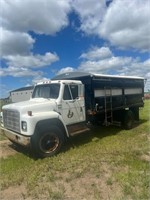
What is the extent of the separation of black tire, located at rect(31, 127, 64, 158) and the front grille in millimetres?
782

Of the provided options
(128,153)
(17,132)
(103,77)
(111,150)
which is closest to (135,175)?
(128,153)

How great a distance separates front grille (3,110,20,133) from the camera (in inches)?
278

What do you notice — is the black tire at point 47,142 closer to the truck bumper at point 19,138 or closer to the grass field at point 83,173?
the truck bumper at point 19,138

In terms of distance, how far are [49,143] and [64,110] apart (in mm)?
1338

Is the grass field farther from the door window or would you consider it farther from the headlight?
the door window

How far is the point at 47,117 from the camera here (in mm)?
6984

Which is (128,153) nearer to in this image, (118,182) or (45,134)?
(118,182)

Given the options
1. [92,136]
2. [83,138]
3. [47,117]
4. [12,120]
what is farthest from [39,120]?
[92,136]

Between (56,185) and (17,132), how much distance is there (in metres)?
2.87

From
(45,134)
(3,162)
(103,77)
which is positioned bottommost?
(3,162)

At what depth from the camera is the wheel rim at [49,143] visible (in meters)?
7.02

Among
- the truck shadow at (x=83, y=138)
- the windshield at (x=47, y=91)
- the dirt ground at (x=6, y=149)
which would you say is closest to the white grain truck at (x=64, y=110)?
the windshield at (x=47, y=91)

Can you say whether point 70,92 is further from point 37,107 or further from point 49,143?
point 49,143

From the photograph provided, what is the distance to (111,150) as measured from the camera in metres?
7.28
